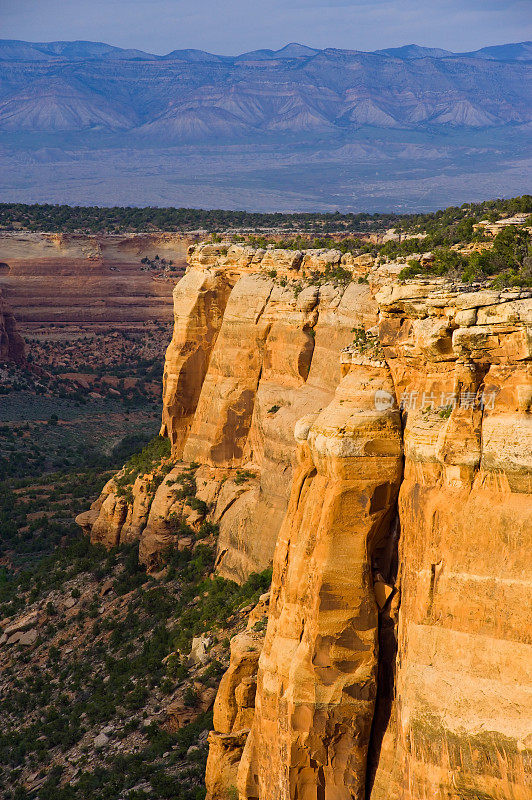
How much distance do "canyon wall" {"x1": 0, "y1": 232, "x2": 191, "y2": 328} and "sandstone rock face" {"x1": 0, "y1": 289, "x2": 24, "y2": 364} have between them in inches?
414

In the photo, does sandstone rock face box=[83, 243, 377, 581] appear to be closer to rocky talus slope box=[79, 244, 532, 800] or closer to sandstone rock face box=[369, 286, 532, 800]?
rocky talus slope box=[79, 244, 532, 800]

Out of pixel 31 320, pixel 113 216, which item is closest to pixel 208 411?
pixel 31 320

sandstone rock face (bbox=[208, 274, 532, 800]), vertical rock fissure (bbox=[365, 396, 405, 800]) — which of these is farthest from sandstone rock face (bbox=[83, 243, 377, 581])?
vertical rock fissure (bbox=[365, 396, 405, 800])

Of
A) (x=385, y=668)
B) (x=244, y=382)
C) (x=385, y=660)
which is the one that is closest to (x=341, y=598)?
(x=385, y=660)

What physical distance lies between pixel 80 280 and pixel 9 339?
16.8m

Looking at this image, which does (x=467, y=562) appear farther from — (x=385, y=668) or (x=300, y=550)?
(x=300, y=550)

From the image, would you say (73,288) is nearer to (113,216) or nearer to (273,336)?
(113,216)

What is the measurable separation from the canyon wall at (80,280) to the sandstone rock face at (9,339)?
34.5 ft

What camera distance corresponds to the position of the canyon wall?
134 meters

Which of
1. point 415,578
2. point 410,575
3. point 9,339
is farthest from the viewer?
point 9,339

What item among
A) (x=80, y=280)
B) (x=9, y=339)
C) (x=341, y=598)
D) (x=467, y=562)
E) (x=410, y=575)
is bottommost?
(x=9, y=339)

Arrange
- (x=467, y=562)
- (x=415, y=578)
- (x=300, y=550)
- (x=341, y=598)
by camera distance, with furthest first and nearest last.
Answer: (x=300, y=550) → (x=341, y=598) → (x=415, y=578) → (x=467, y=562)

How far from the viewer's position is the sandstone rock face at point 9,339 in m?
120

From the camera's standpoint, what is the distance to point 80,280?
136 metres
